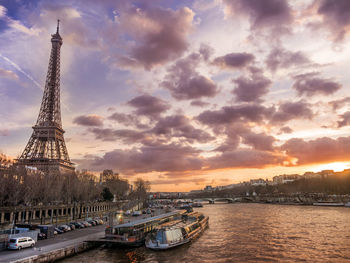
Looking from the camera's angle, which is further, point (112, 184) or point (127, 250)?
point (112, 184)

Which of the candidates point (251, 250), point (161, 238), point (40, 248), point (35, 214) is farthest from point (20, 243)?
point (35, 214)

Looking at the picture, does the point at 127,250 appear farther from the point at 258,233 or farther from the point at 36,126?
the point at 36,126

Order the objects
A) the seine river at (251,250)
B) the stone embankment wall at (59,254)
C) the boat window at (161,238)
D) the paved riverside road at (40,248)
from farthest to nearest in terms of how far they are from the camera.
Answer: the boat window at (161,238) → the seine river at (251,250) → the paved riverside road at (40,248) → the stone embankment wall at (59,254)

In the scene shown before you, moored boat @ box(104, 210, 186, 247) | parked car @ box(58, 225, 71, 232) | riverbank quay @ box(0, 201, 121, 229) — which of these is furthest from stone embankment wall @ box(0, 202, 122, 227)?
moored boat @ box(104, 210, 186, 247)

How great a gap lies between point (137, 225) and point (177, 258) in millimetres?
9421

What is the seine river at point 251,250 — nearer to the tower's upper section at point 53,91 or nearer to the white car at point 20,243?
the white car at point 20,243

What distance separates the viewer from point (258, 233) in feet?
172

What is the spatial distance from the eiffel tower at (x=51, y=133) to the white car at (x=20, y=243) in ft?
267

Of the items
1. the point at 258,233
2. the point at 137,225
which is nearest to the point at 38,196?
the point at 137,225

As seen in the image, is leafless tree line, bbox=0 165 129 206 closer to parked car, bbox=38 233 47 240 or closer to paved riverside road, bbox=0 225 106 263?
parked car, bbox=38 233 47 240

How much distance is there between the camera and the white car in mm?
29133

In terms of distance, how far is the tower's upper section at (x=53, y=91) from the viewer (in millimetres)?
123375

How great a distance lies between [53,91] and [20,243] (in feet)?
353

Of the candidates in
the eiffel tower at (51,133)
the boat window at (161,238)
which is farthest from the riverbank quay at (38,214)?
the eiffel tower at (51,133)
